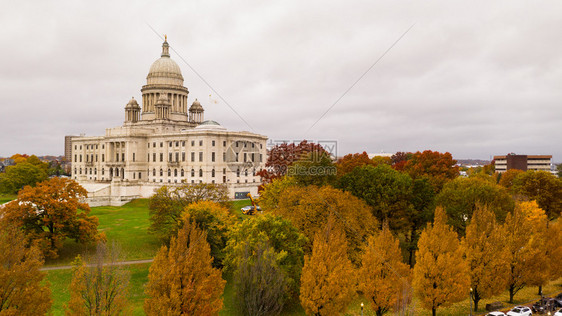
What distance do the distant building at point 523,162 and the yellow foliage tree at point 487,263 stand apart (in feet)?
423

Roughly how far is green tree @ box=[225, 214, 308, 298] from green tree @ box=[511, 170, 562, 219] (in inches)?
1854

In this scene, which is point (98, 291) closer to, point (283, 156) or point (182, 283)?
point (182, 283)

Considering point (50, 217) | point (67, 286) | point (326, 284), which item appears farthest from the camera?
point (50, 217)

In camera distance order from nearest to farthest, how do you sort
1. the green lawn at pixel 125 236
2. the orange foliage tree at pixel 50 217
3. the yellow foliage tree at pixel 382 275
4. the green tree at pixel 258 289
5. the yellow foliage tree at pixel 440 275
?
the green tree at pixel 258 289 → the yellow foliage tree at pixel 382 275 → the yellow foliage tree at pixel 440 275 → the orange foliage tree at pixel 50 217 → the green lawn at pixel 125 236

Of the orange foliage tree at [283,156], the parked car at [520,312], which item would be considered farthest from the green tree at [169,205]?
the parked car at [520,312]

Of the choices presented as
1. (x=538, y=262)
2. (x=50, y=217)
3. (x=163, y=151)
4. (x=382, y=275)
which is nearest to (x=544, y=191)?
(x=538, y=262)

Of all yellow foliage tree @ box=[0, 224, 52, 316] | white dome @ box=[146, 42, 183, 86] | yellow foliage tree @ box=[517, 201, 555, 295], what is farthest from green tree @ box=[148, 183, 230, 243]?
white dome @ box=[146, 42, 183, 86]

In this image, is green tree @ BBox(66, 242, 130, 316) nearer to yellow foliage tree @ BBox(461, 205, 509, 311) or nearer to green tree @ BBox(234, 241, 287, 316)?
green tree @ BBox(234, 241, 287, 316)

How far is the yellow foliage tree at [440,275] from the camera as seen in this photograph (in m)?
25.7

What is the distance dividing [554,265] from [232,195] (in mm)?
62861

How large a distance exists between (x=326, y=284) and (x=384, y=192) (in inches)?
840

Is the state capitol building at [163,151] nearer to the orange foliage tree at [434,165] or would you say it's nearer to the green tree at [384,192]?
the orange foliage tree at [434,165]

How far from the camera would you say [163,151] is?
3819 inches

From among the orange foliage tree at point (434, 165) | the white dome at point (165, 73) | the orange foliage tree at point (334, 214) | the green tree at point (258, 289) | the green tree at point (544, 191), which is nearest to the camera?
the green tree at point (258, 289)
